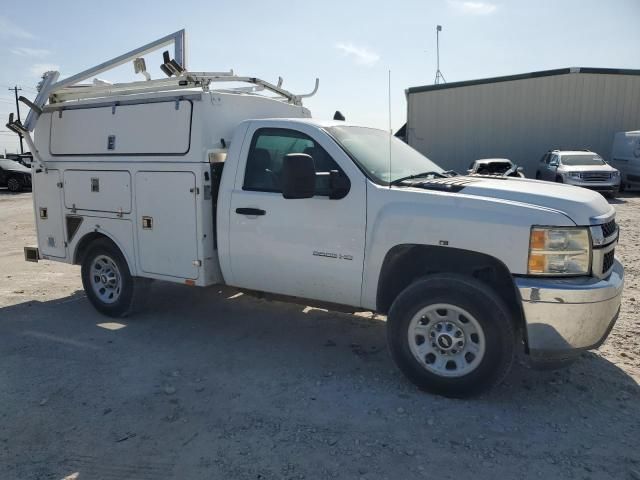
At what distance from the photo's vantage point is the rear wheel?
23.1 meters

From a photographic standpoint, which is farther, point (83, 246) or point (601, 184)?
point (601, 184)

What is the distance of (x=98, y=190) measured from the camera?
5707 millimetres

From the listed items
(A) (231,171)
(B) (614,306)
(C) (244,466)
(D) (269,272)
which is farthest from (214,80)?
(B) (614,306)

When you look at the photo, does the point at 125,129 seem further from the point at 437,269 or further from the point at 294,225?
the point at 437,269

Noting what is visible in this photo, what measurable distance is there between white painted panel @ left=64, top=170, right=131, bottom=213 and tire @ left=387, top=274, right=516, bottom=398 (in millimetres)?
3142

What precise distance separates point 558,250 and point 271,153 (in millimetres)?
2501

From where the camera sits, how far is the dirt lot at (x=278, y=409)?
123 inches

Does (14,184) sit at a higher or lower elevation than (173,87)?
lower

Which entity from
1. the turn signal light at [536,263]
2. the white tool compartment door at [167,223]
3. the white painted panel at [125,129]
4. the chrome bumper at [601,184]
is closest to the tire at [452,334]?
the turn signal light at [536,263]

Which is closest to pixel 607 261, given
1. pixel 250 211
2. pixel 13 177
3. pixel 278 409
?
pixel 278 409

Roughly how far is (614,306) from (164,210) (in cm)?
395

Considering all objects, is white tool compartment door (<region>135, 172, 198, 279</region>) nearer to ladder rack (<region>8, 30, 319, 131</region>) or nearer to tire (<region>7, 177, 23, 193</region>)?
ladder rack (<region>8, 30, 319, 131</region>)

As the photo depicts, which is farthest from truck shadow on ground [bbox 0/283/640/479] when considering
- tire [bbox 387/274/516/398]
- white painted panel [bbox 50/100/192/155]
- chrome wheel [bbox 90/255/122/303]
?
white painted panel [bbox 50/100/192/155]

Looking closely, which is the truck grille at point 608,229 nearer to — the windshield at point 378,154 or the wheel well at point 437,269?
the wheel well at point 437,269
